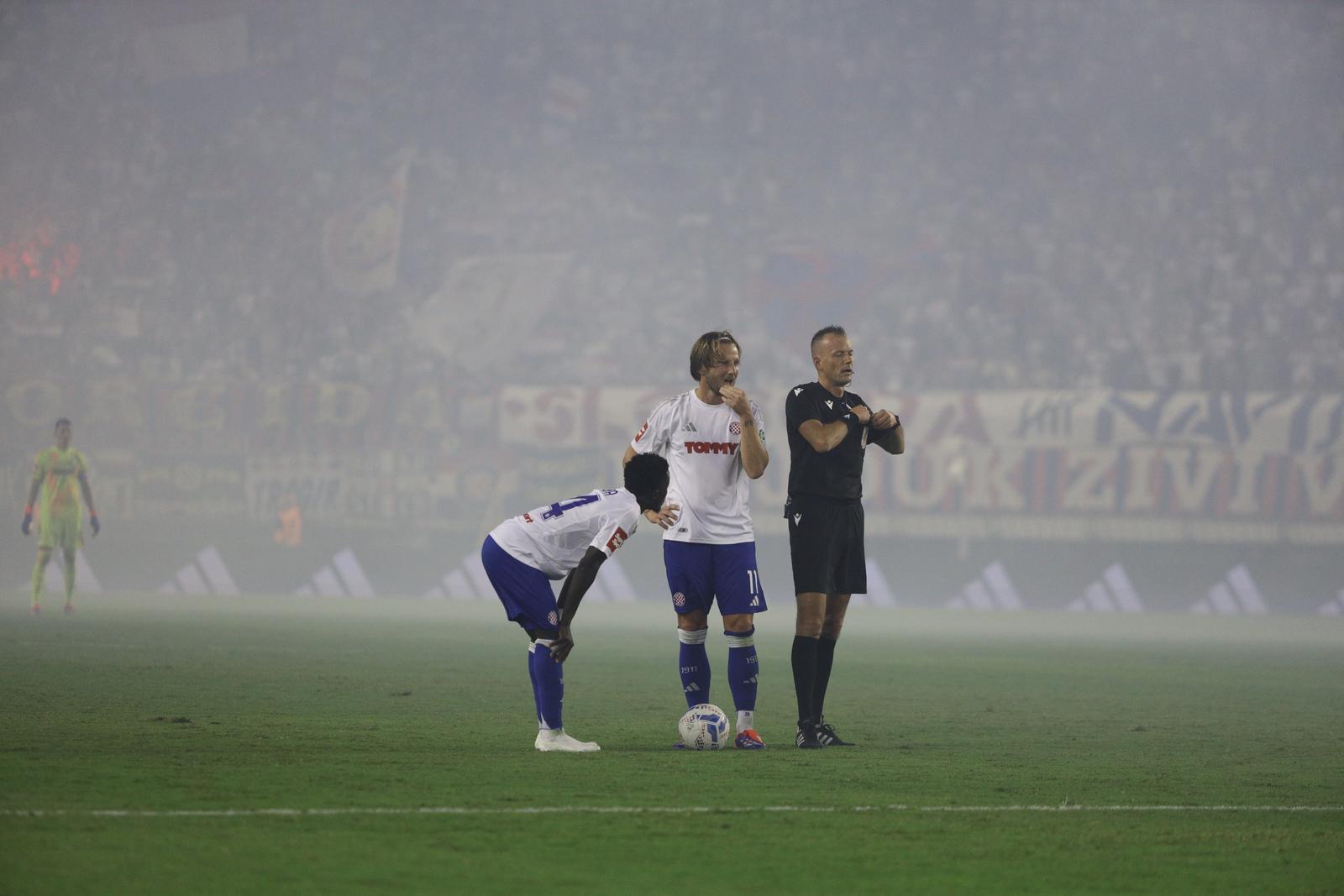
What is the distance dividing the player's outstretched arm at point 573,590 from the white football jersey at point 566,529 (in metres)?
0.06

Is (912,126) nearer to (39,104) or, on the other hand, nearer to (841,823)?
(39,104)

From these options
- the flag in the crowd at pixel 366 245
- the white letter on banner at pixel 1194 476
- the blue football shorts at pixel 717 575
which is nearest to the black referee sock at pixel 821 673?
the blue football shorts at pixel 717 575

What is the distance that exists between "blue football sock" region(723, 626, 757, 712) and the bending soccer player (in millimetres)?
735

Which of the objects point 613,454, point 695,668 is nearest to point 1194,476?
point 613,454

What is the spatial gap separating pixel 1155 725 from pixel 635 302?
21107 millimetres

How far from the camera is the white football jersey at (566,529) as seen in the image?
6.85 meters

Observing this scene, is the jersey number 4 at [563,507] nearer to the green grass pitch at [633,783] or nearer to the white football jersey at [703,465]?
the white football jersey at [703,465]

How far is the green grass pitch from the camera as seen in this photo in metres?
4.21

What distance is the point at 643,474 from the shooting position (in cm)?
687

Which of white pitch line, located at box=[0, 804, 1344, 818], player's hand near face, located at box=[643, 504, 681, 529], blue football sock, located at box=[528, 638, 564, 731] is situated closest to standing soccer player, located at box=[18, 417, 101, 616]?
blue football sock, located at box=[528, 638, 564, 731]

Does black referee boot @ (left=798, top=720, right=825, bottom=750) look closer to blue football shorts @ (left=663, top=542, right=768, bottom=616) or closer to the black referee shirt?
blue football shorts @ (left=663, top=542, right=768, bottom=616)

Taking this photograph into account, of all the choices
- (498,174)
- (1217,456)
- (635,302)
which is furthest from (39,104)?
(1217,456)

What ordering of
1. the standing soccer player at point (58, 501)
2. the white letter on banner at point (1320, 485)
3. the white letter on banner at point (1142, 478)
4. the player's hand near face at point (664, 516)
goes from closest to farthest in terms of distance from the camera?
the player's hand near face at point (664, 516)
the standing soccer player at point (58, 501)
the white letter on banner at point (1320, 485)
the white letter on banner at point (1142, 478)

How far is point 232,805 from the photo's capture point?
5.00m
